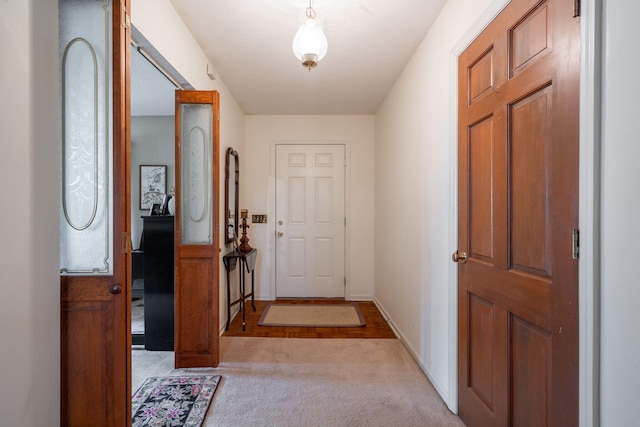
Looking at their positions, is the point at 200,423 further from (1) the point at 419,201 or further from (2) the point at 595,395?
(1) the point at 419,201

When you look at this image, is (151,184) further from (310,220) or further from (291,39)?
(291,39)

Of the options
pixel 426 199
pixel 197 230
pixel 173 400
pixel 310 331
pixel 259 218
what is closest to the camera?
pixel 173 400

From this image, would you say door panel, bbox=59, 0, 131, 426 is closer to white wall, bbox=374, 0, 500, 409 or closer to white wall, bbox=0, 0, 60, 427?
white wall, bbox=0, 0, 60, 427

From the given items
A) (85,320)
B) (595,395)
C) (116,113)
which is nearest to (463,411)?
(595,395)

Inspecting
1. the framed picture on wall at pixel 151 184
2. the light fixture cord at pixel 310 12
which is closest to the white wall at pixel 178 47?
the light fixture cord at pixel 310 12

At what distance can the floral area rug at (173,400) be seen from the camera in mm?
1711

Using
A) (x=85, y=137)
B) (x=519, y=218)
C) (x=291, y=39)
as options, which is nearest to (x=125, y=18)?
(x=85, y=137)

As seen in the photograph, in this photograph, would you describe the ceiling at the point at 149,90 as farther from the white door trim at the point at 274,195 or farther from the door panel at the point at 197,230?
the white door trim at the point at 274,195

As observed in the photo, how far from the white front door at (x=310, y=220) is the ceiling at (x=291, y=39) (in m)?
0.78

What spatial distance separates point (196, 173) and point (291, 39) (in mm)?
1244

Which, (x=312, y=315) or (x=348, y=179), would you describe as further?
(x=348, y=179)

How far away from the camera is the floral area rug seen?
1711 millimetres

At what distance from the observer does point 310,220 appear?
4.18 meters

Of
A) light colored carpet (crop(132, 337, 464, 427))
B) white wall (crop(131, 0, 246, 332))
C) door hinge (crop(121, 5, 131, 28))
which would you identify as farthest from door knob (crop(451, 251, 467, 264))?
white wall (crop(131, 0, 246, 332))
